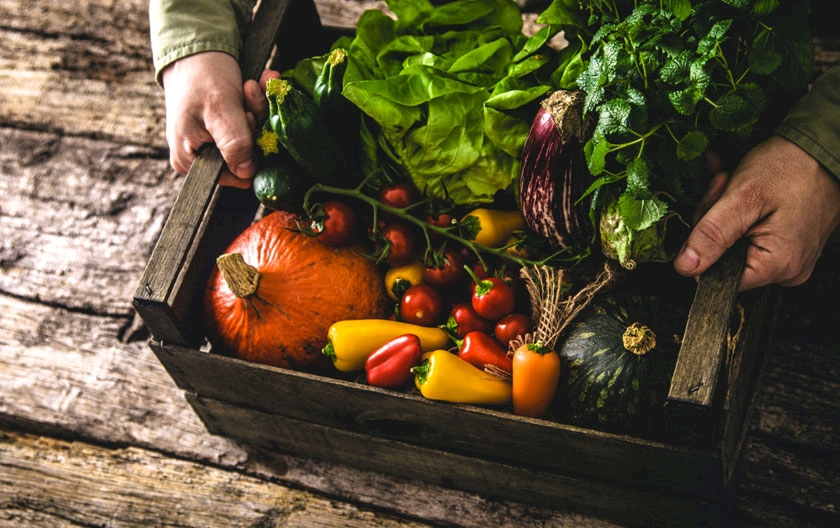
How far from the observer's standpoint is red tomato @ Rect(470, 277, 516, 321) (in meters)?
1.22

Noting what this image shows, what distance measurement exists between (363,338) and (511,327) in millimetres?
251

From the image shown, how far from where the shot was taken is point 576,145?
1119 mm

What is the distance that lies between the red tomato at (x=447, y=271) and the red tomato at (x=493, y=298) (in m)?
0.07

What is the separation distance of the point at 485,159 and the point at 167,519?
3.01ft

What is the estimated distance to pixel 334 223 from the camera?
1.29 meters

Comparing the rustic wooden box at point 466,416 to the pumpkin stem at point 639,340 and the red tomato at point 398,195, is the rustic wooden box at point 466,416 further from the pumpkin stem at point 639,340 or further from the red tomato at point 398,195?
the red tomato at point 398,195

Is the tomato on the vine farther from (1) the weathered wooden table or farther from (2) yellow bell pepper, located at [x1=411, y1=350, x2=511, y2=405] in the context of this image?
(1) the weathered wooden table

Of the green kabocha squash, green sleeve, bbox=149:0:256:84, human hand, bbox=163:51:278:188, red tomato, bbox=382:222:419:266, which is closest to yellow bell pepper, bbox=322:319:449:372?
red tomato, bbox=382:222:419:266

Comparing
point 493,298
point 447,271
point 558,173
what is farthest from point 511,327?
point 558,173

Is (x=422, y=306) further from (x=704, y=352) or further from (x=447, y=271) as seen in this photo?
(x=704, y=352)

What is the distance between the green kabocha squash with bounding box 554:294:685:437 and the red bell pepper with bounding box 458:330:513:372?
0.10 metres

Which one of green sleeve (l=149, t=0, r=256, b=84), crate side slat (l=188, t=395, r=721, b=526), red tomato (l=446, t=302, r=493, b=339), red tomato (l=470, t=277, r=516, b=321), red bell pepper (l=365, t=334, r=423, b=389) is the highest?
green sleeve (l=149, t=0, r=256, b=84)

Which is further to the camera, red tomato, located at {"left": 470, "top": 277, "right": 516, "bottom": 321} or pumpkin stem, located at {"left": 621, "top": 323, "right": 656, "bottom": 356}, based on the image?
red tomato, located at {"left": 470, "top": 277, "right": 516, "bottom": 321}

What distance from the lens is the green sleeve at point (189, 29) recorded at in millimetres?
1297
